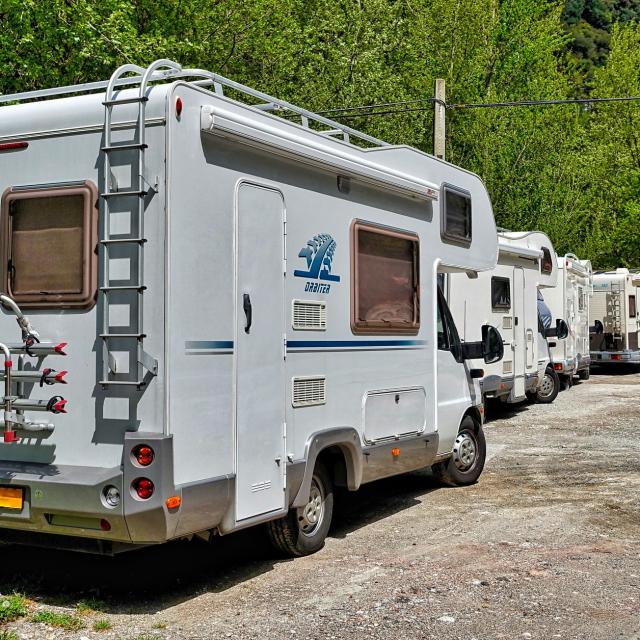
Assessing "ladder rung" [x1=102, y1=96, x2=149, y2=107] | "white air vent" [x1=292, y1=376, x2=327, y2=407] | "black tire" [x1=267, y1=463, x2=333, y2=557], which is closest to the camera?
"ladder rung" [x1=102, y1=96, x2=149, y2=107]

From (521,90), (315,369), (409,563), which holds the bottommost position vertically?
(409,563)

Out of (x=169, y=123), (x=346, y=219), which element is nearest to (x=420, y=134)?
(x=346, y=219)

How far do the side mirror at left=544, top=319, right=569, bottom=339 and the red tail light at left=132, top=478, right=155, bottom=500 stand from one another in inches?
554

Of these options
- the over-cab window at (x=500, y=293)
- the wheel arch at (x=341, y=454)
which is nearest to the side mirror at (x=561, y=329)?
the over-cab window at (x=500, y=293)

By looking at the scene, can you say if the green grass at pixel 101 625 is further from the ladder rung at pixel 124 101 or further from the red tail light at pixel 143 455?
the ladder rung at pixel 124 101

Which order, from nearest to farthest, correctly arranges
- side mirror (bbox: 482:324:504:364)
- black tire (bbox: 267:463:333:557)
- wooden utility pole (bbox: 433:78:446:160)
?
1. black tire (bbox: 267:463:333:557)
2. side mirror (bbox: 482:324:504:364)
3. wooden utility pole (bbox: 433:78:446:160)

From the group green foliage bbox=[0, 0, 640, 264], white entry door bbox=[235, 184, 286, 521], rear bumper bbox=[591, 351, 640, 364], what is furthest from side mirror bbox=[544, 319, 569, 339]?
white entry door bbox=[235, 184, 286, 521]

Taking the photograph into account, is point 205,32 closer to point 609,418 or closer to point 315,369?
point 609,418

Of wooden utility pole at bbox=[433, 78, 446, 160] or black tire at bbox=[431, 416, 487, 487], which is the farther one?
wooden utility pole at bbox=[433, 78, 446, 160]

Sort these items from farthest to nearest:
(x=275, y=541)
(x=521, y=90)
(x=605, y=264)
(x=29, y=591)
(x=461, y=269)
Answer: (x=605, y=264) → (x=521, y=90) → (x=461, y=269) → (x=275, y=541) → (x=29, y=591)

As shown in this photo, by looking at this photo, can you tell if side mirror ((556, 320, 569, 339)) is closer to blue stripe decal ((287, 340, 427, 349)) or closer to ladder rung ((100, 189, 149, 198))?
blue stripe decal ((287, 340, 427, 349))

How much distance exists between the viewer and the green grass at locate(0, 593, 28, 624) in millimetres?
5402

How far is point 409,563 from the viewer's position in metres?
6.73

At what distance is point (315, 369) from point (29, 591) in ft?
7.77
